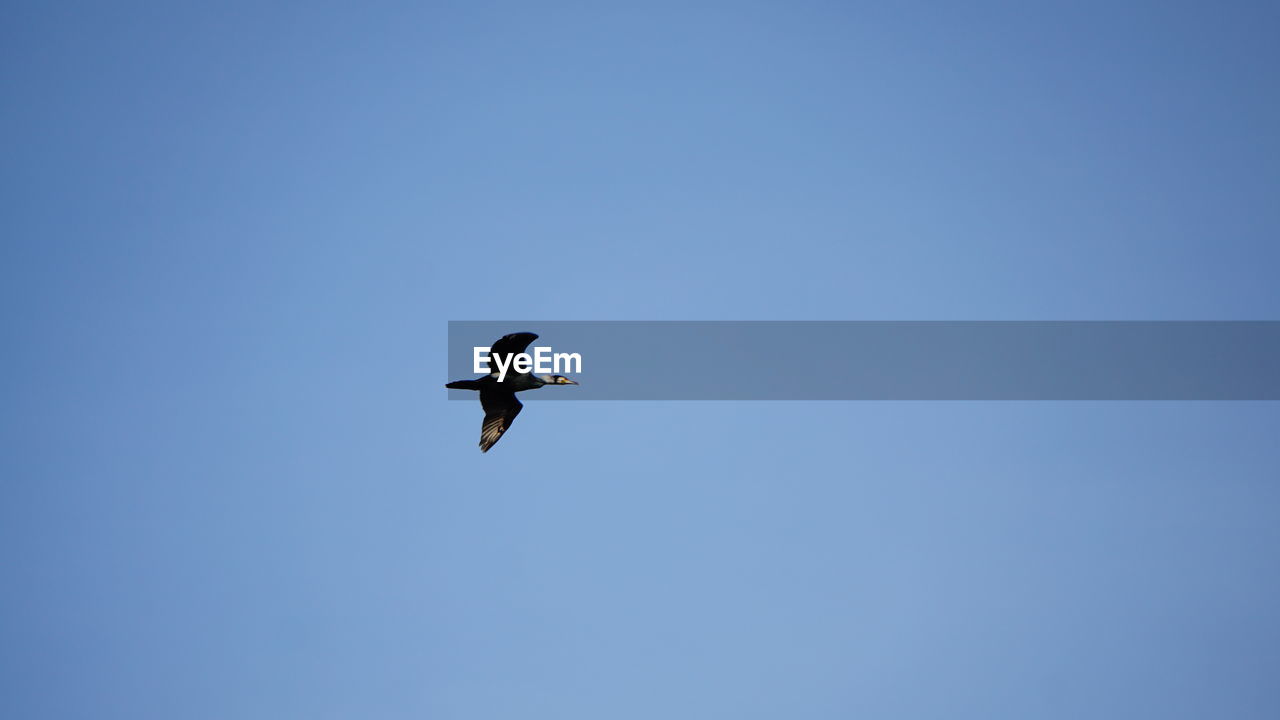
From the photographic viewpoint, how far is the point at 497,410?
71625 millimetres

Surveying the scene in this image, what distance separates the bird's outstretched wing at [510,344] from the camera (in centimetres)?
6825

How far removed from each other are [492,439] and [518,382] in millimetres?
2913

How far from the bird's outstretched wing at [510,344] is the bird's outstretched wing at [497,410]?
1.86 metres

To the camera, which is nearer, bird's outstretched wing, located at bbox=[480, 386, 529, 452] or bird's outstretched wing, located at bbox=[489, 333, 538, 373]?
bird's outstretched wing, located at bbox=[489, 333, 538, 373]

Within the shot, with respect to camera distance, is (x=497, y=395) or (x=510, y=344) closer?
(x=510, y=344)

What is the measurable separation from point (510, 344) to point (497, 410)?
154 inches

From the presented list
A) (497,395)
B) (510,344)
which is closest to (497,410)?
(497,395)

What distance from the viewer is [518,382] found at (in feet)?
236

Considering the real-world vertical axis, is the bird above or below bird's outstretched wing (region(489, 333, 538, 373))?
below

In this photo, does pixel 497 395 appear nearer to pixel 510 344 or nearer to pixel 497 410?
pixel 497 410

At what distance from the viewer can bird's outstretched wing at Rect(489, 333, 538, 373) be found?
224 ft

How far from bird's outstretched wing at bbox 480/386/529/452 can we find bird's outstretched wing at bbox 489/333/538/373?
186 centimetres

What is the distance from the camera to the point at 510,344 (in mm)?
69062

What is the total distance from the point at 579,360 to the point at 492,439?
650 centimetres
